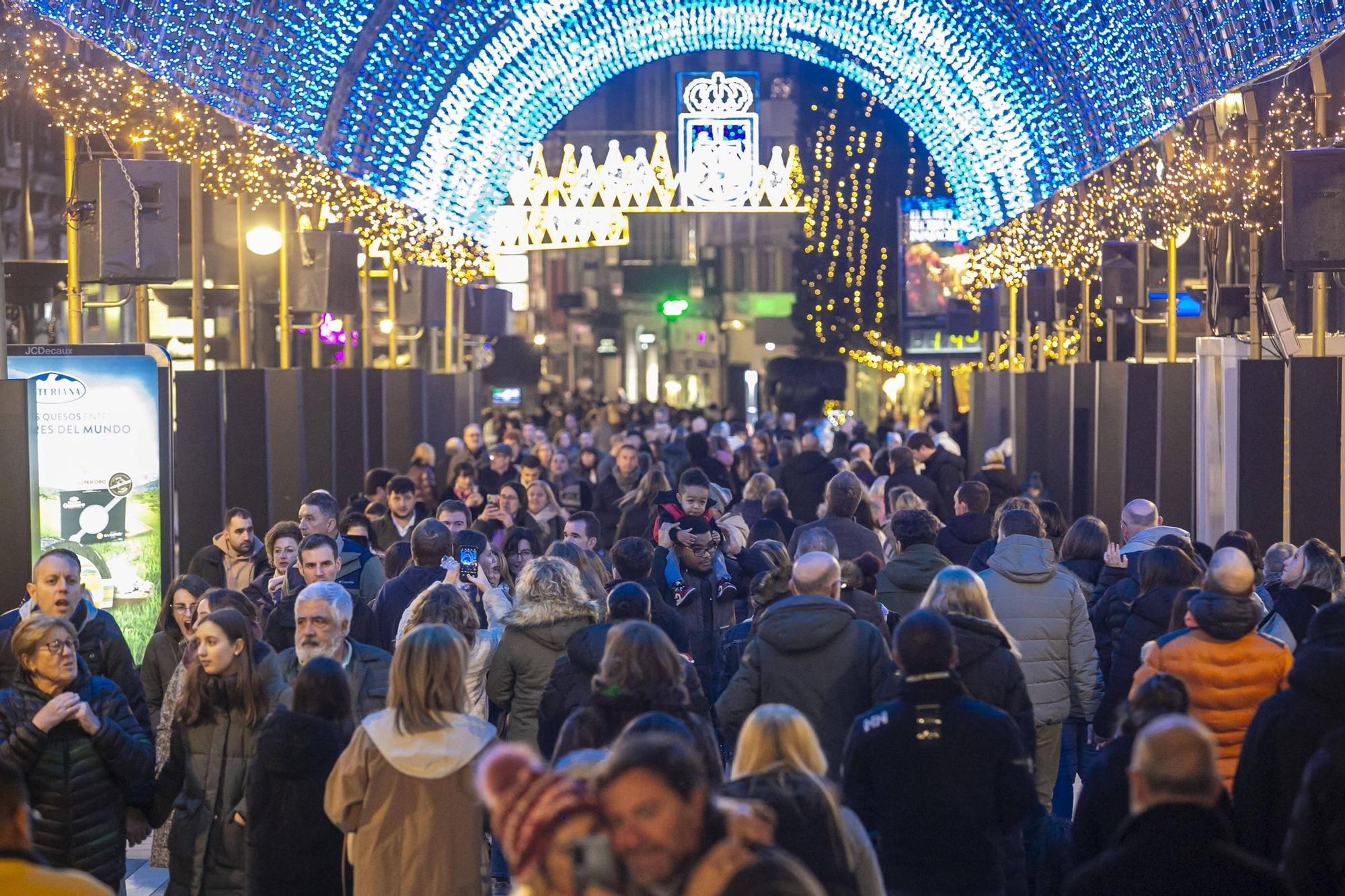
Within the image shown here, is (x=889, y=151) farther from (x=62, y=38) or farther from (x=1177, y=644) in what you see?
(x=1177, y=644)

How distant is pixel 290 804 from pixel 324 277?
500 inches

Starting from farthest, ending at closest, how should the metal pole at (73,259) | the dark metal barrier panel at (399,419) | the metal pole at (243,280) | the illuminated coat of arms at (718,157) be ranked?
the illuminated coat of arms at (718,157) < the dark metal barrier panel at (399,419) < the metal pole at (243,280) < the metal pole at (73,259)

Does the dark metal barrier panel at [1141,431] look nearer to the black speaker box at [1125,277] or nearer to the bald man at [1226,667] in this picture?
the black speaker box at [1125,277]

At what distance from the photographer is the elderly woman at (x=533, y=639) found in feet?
28.4

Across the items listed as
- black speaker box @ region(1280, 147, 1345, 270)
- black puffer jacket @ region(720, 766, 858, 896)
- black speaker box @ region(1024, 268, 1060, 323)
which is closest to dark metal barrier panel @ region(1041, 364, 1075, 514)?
black speaker box @ region(1024, 268, 1060, 323)

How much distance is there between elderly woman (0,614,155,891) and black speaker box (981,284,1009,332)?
25.1 m

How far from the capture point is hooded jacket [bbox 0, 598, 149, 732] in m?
8.09

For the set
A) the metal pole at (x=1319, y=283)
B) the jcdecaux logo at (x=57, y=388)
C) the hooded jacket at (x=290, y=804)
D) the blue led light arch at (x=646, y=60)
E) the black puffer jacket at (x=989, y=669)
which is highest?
the blue led light arch at (x=646, y=60)

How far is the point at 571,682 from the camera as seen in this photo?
7895 millimetres

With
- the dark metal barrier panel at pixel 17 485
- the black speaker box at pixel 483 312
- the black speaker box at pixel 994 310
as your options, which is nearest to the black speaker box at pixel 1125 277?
the black speaker box at pixel 994 310

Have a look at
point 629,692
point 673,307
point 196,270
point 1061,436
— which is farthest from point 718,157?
point 629,692

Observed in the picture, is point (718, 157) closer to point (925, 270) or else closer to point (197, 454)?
point (925, 270)

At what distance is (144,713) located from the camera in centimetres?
795

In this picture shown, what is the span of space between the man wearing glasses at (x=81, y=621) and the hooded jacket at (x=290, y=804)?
1.73 m
